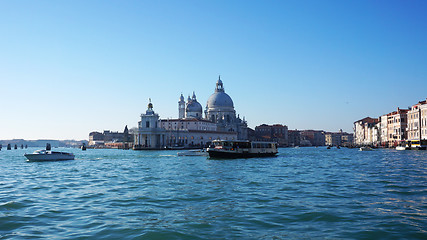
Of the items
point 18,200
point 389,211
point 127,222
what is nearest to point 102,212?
point 127,222

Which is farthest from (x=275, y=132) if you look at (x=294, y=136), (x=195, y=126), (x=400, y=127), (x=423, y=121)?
(x=423, y=121)

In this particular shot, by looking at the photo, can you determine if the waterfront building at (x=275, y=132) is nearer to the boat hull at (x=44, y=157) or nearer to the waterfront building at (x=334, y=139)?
the waterfront building at (x=334, y=139)

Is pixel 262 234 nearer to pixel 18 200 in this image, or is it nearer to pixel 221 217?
pixel 221 217

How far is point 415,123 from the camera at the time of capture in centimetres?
6962

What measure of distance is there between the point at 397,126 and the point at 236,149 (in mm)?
52096

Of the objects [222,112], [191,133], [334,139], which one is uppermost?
[222,112]

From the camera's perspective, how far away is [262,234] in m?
7.88

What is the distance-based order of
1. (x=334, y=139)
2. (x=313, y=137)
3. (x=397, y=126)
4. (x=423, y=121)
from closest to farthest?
1. (x=423, y=121)
2. (x=397, y=126)
3. (x=313, y=137)
4. (x=334, y=139)

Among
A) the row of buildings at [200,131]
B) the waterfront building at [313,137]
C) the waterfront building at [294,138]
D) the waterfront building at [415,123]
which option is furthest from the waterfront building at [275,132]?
the waterfront building at [415,123]

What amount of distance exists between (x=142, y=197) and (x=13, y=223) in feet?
14.0

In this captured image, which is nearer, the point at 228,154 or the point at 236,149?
the point at 228,154

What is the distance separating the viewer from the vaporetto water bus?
39938mm

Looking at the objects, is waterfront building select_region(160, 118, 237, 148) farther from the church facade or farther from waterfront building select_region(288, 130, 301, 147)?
waterfront building select_region(288, 130, 301, 147)

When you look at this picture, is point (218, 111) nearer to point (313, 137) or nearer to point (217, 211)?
point (313, 137)
